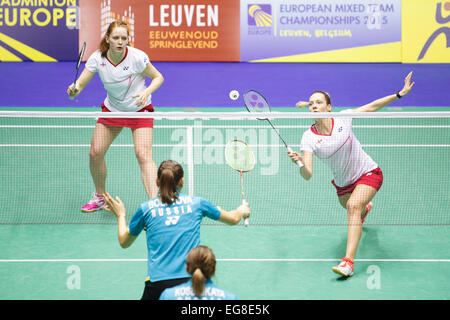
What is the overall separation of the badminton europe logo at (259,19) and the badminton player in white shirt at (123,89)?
589 cm

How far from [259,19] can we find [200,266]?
29.7 feet

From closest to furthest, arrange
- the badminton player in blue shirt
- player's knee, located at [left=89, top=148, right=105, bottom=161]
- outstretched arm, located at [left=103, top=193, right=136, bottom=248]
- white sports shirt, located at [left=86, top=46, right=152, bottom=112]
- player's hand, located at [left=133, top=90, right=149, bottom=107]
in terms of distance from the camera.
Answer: the badminton player in blue shirt < outstretched arm, located at [left=103, top=193, right=136, bottom=248] < player's hand, located at [left=133, top=90, right=149, bottom=107] < white sports shirt, located at [left=86, top=46, right=152, bottom=112] < player's knee, located at [left=89, top=148, right=105, bottom=161]

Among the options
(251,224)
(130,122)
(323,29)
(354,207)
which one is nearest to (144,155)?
(130,122)

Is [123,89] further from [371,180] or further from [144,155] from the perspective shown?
[371,180]

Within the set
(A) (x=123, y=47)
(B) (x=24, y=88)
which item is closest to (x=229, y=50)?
(B) (x=24, y=88)

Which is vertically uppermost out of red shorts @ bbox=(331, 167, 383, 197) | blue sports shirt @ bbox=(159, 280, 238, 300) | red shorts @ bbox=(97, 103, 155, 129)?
red shorts @ bbox=(97, 103, 155, 129)

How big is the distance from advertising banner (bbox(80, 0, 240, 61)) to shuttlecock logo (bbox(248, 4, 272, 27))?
272 millimetres

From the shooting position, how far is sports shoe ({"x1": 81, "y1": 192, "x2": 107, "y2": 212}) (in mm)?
6031

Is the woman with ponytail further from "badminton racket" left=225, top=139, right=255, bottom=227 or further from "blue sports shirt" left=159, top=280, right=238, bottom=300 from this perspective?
"badminton racket" left=225, top=139, right=255, bottom=227

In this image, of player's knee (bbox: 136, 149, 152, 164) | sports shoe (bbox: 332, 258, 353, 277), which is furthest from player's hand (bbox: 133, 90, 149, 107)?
sports shoe (bbox: 332, 258, 353, 277)

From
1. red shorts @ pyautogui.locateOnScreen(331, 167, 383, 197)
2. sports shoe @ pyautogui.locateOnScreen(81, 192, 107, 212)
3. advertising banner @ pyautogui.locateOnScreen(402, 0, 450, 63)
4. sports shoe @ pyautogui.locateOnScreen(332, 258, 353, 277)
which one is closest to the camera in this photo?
sports shoe @ pyautogui.locateOnScreen(332, 258, 353, 277)

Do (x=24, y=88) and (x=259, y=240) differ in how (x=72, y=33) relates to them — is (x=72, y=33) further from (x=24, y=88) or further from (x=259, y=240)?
(x=259, y=240)

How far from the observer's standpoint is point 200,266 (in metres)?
2.78

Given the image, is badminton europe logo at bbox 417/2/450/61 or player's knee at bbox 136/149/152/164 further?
badminton europe logo at bbox 417/2/450/61
